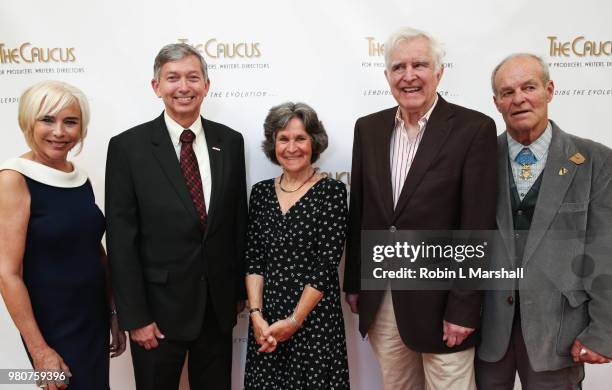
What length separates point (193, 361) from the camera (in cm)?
187

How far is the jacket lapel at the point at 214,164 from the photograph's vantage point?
5.70 ft

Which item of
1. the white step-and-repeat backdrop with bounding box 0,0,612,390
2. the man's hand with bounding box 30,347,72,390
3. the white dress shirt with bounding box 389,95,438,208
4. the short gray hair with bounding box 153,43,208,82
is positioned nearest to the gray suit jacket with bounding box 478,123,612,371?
the white dress shirt with bounding box 389,95,438,208

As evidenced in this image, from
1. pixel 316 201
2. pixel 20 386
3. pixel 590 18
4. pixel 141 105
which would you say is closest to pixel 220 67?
pixel 141 105

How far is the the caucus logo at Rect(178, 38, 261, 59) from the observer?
7.41ft

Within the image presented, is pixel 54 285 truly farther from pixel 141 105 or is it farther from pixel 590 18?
pixel 590 18

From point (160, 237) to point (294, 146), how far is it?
25.5 inches

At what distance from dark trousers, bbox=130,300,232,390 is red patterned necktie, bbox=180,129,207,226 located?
1.36ft

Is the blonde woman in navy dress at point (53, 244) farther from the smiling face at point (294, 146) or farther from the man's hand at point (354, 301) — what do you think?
the man's hand at point (354, 301)

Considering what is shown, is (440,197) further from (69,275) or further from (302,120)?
(69,275)

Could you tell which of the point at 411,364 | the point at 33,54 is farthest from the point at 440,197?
the point at 33,54

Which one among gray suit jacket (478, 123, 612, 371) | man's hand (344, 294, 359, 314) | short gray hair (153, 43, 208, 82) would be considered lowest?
man's hand (344, 294, 359, 314)

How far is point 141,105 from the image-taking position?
231cm

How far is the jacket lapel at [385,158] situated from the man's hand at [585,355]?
0.80 meters

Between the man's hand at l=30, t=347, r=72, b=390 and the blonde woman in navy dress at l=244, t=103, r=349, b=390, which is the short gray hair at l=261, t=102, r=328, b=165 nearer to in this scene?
the blonde woman in navy dress at l=244, t=103, r=349, b=390
